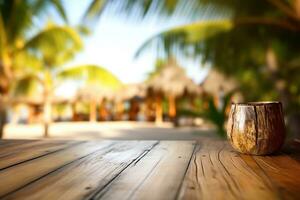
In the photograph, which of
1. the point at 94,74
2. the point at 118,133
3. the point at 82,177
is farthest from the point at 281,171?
the point at 94,74

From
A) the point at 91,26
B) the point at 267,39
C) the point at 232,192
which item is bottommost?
the point at 232,192

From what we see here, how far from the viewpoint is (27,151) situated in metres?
1.09

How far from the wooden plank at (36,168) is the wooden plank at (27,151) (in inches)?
1.4

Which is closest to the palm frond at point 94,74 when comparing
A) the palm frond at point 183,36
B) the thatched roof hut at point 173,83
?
the thatched roof hut at point 173,83

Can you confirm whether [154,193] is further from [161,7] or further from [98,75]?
[98,75]

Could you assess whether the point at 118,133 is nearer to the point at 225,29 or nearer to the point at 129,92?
the point at 129,92

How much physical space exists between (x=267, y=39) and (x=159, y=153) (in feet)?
11.9

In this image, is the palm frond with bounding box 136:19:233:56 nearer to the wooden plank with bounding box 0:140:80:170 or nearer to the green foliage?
the green foliage

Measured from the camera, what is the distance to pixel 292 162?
33.9 inches

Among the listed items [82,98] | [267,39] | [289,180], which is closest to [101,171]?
[289,180]

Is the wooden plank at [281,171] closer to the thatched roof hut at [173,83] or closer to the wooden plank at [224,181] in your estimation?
the wooden plank at [224,181]

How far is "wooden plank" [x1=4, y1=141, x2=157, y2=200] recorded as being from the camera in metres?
0.61

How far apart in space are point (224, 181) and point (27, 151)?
67 cm

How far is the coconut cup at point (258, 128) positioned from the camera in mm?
936
